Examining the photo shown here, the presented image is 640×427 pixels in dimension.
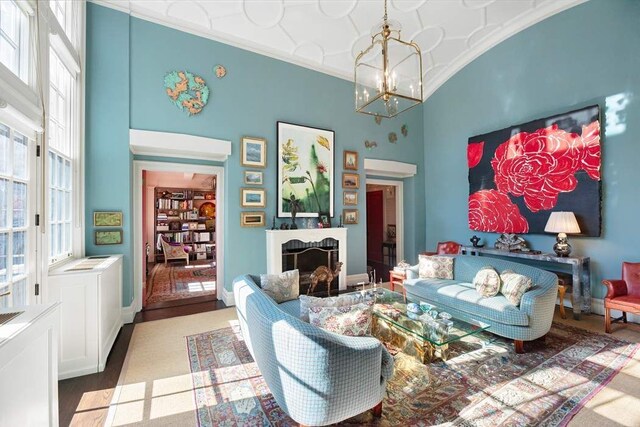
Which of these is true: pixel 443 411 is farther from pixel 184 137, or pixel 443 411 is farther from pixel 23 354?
pixel 184 137

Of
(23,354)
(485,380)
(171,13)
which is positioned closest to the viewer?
(23,354)

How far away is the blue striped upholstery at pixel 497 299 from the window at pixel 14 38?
15.5 ft

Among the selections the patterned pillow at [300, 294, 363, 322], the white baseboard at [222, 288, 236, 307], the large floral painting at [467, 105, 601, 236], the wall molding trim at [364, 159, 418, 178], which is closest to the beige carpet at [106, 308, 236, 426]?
the white baseboard at [222, 288, 236, 307]

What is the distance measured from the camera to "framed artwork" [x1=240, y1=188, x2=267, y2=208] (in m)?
4.59

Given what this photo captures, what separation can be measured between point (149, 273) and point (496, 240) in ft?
25.2

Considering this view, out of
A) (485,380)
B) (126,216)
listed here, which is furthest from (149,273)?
(485,380)

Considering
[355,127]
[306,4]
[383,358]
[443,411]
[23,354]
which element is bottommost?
[443,411]

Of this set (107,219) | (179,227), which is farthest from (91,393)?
(179,227)

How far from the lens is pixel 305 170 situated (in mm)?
5137

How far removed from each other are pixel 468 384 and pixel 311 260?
3190 mm

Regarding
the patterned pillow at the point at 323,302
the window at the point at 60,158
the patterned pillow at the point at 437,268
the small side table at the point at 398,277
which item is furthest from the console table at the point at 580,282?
the window at the point at 60,158

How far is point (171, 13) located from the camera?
13.1 ft

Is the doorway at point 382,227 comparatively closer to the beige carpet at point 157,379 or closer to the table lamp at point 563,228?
the table lamp at point 563,228

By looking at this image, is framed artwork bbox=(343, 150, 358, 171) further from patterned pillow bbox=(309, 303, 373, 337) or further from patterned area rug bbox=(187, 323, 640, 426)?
patterned pillow bbox=(309, 303, 373, 337)
